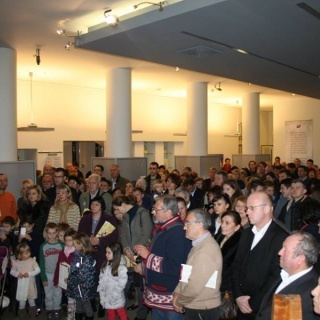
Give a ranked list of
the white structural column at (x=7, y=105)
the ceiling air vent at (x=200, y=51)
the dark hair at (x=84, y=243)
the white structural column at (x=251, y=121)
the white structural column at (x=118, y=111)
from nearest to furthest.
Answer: the dark hair at (x=84, y=243) < the ceiling air vent at (x=200, y=51) < the white structural column at (x=7, y=105) < the white structural column at (x=118, y=111) < the white structural column at (x=251, y=121)

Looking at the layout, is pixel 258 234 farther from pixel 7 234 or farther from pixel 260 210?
pixel 7 234

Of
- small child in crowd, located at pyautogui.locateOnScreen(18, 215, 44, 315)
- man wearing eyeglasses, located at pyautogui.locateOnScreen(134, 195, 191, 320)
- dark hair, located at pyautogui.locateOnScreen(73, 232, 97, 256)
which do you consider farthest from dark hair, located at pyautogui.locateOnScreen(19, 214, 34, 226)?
man wearing eyeglasses, located at pyautogui.locateOnScreen(134, 195, 191, 320)

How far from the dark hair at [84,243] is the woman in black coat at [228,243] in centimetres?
156

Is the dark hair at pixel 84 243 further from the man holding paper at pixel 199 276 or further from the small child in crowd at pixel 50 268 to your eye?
the man holding paper at pixel 199 276

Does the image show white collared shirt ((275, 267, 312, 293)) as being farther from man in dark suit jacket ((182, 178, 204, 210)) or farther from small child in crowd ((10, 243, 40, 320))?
man in dark suit jacket ((182, 178, 204, 210))

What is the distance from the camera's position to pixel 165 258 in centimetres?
345

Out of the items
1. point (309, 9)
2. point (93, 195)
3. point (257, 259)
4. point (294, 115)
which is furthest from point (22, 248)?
point (294, 115)

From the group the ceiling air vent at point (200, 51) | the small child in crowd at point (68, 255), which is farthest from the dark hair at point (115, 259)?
the ceiling air vent at point (200, 51)

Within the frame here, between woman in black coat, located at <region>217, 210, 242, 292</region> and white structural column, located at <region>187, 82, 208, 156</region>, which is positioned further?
white structural column, located at <region>187, 82, 208, 156</region>

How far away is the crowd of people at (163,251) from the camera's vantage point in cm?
305

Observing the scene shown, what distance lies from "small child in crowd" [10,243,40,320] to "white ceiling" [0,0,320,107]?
3094 mm

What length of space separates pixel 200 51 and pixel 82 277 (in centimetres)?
395

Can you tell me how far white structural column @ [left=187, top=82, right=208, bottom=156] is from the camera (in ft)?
40.7

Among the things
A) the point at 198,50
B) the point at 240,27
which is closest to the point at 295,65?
the point at 198,50
